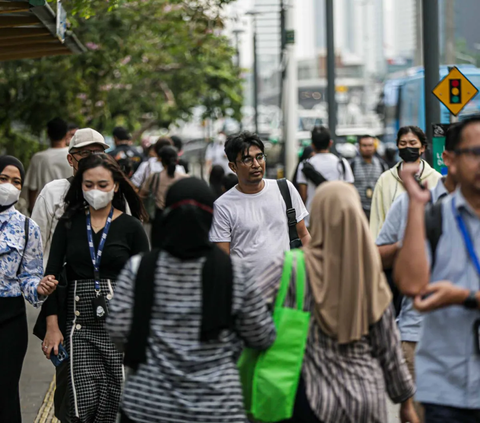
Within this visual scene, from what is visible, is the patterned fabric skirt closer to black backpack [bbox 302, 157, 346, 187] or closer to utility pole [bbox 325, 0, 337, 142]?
black backpack [bbox 302, 157, 346, 187]

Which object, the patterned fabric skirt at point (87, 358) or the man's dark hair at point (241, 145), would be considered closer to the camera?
the patterned fabric skirt at point (87, 358)

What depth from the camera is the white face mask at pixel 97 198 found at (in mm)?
5307

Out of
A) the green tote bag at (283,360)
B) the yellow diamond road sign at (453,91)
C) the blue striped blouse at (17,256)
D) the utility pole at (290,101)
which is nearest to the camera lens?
the green tote bag at (283,360)

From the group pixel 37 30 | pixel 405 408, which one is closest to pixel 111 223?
pixel 405 408

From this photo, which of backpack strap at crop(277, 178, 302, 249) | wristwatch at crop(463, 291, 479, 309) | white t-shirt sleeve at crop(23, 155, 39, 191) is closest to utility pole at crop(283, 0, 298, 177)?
white t-shirt sleeve at crop(23, 155, 39, 191)

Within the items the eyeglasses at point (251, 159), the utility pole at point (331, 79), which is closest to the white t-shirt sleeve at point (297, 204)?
the eyeglasses at point (251, 159)

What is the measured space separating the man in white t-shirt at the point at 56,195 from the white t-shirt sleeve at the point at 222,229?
2.94 ft

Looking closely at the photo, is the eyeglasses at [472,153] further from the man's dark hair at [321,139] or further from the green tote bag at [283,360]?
the man's dark hair at [321,139]

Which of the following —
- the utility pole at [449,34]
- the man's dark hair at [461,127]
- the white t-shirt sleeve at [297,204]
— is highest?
the utility pole at [449,34]

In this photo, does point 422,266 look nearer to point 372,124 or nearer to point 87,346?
point 87,346

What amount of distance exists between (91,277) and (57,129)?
14.7ft

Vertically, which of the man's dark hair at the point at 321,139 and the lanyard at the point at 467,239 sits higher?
the man's dark hair at the point at 321,139

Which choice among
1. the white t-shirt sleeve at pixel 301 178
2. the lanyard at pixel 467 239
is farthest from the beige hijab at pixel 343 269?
the white t-shirt sleeve at pixel 301 178

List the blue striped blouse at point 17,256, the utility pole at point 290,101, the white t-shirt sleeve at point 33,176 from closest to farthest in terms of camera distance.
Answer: the blue striped blouse at point 17,256 < the white t-shirt sleeve at point 33,176 < the utility pole at point 290,101
